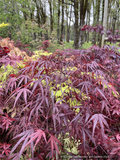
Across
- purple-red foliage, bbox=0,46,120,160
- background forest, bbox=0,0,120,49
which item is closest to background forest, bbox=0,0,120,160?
purple-red foliage, bbox=0,46,120,160

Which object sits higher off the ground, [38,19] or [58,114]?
[38,19]

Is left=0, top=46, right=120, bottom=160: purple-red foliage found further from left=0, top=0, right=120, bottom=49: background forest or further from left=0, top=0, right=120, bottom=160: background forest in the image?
left=0, top=0, right=120, bottom=49: background forest

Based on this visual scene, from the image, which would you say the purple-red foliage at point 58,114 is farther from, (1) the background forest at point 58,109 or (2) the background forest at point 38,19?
(2) the background forest at point 38,19

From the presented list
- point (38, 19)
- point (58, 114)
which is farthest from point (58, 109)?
point (38, 19)

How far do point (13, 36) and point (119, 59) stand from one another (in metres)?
8.03

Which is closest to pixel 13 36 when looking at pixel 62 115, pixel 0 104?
pixel 0 104

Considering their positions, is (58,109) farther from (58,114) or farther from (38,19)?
(38,19)

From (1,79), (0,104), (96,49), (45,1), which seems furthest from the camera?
(45,1)

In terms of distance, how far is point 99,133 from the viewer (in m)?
0.76

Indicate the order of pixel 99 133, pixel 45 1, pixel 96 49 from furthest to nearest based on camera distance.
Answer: pixel 45 1
pixel 96 49
pixel 99 133

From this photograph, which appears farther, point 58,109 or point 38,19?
point 38,19

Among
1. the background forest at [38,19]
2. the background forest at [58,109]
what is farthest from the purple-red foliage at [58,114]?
the background forest at [38,19]

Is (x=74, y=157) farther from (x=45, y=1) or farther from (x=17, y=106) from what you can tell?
(x=45, y=1)

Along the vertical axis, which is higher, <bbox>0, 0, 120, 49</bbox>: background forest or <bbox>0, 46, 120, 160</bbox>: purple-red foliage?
<bbox>0, 0, 120, 49</bbox>: background forest
